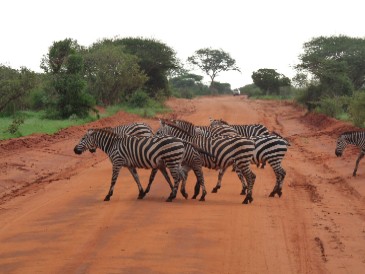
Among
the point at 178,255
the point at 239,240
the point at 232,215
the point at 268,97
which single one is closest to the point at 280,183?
the point at 232,215

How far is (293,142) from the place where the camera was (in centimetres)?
2669

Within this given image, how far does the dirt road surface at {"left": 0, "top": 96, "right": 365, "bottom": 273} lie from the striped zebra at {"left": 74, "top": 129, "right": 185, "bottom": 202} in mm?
633

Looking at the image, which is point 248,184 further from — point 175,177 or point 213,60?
point 213,60

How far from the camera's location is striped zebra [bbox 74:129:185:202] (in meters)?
12.8

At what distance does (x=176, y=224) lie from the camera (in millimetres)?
10727

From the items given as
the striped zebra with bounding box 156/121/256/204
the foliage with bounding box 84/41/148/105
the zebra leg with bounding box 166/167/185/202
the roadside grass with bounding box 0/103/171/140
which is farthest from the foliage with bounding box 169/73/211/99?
the zebra leg with bounding box 166/167/185/202

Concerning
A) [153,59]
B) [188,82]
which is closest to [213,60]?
[188,82]

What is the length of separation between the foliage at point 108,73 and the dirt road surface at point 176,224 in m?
22.1

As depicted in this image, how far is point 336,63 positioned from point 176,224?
1448 inches

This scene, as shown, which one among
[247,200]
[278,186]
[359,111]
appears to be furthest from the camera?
[359,111]

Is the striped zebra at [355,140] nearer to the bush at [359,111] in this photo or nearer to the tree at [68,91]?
the bush at [359,111]

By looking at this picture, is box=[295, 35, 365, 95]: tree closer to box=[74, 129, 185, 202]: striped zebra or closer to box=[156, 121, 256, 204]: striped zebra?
box=[156, 121, 256, 204]: striped zebra

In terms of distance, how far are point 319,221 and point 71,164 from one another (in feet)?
35.2

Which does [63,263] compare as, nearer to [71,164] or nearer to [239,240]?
[239,240]
